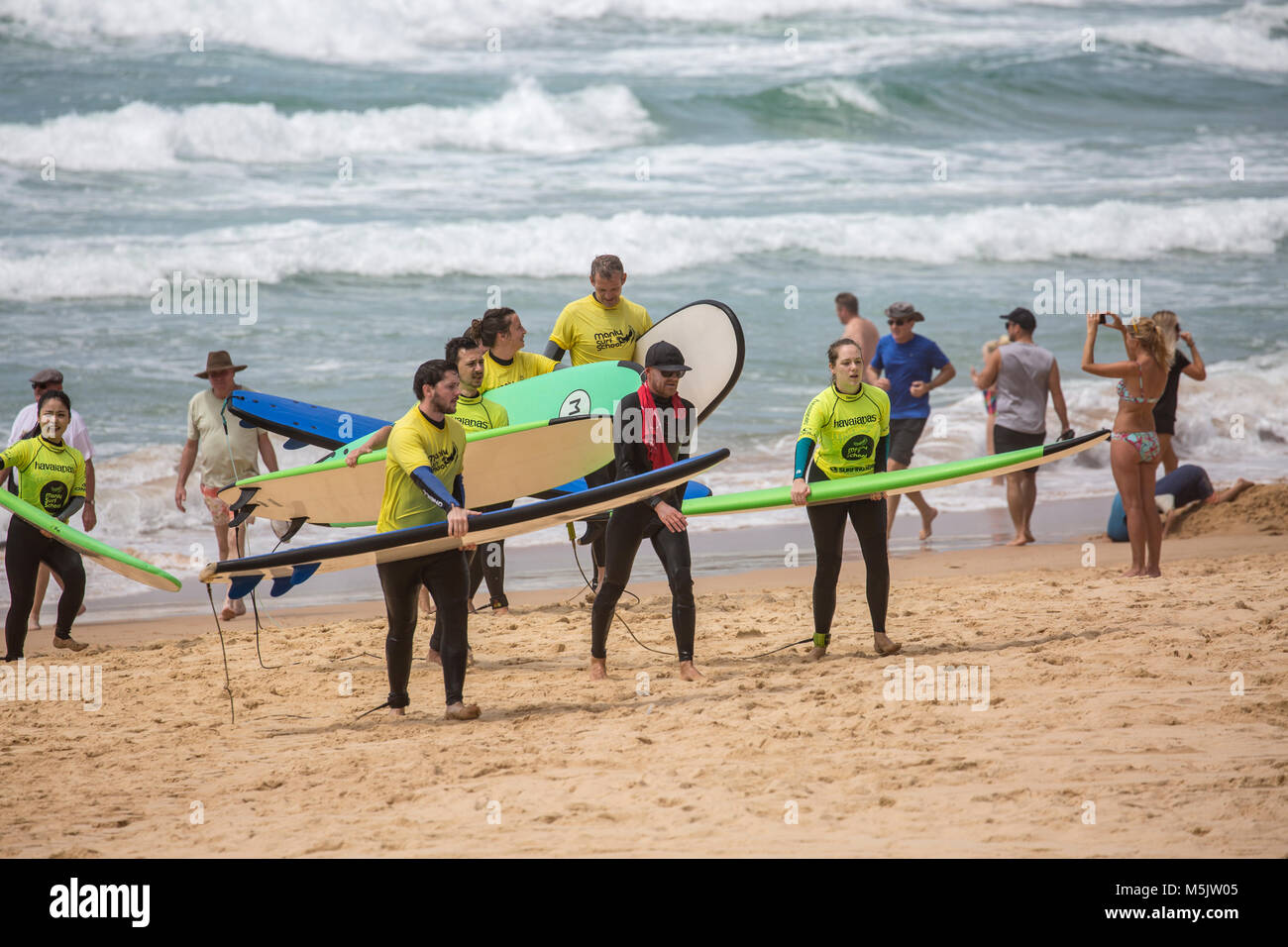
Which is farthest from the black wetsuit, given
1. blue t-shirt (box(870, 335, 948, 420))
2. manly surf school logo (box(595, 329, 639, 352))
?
blue t-shirt (box(870, 335, 948, 420))

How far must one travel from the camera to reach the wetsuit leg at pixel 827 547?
5.54m

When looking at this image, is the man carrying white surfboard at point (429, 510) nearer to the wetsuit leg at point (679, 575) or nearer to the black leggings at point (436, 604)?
the black leggings at point (436, 604)

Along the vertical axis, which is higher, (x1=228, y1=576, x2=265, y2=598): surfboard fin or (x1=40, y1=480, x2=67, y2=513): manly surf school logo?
(x1=40, y1=480, x2=67, y2=513): manly surf school logo

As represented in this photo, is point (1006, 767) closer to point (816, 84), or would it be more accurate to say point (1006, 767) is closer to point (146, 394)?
point (146, 394)

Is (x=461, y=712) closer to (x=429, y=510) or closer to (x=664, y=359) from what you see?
(x=429, y=510)

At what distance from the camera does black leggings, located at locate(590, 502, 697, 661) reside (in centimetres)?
533

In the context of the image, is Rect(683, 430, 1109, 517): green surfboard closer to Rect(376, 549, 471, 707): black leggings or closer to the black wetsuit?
the black wetsuit

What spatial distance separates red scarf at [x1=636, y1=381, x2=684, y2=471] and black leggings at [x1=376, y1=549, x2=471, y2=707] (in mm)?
965

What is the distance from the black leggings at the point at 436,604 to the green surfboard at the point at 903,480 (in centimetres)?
155

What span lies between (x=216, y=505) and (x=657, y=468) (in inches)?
148

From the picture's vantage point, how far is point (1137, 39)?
1099 inches

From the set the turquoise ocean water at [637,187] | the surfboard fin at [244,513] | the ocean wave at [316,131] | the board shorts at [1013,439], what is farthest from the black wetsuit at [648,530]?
the ocean wave at [316,131]

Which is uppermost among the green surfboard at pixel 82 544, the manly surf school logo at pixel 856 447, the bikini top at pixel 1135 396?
the bikini top at pixel 1135 396

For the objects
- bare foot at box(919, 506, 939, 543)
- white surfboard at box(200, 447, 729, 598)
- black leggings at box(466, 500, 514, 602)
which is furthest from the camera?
bare foot at box(919, 506, 939, 543)
